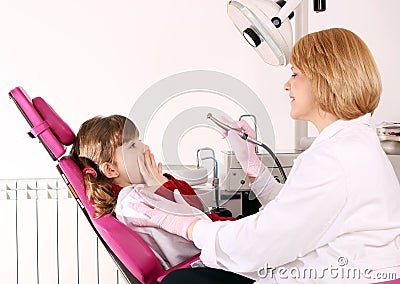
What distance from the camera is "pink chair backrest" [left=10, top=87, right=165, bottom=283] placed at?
1.58 m

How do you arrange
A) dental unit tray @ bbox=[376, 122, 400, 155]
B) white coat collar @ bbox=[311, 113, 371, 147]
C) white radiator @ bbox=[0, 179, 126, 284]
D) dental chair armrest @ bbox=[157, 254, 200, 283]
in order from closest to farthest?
white coat collar @ bbox=[311, 113, 371, 147], dental chair armrest @ bbox=[157, 254, 200, 283], dental unit tray @ bbox=[376, 122, 400, 155], white radiator @ bbox=[0, 179, 126, 284]

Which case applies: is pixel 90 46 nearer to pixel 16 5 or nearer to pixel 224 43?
pixel 16 5

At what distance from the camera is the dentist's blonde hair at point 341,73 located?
1.35 metres

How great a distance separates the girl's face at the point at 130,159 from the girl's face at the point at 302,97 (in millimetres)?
455

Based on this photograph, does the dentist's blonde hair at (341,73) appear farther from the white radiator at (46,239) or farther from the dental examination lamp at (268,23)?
the white radiator at (46,239)

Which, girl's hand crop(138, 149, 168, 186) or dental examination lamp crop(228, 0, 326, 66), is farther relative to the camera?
girl's hand crop(138, 149, 168, 186)

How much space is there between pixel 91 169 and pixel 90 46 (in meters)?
0.95

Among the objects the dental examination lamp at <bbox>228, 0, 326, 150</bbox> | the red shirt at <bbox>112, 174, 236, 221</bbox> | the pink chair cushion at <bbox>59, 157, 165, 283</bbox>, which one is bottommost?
the pink chair cushion at <bbox>59, 157, 165, 283</bbox>

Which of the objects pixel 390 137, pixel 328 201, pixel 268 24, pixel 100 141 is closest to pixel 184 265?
pixel 100 141

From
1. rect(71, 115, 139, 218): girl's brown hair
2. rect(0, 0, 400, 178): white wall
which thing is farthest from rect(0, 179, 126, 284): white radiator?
rect(71, 115, 139, 218): girl's brown hair

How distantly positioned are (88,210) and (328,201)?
0.67m

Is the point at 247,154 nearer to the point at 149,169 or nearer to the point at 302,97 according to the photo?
the point at 149,169

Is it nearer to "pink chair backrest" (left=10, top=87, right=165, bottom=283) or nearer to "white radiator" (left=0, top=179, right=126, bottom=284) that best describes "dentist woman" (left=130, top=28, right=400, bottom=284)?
"pink chair backrest" (left=10, top=87, right=165, bottom=283)

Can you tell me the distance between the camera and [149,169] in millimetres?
1726
